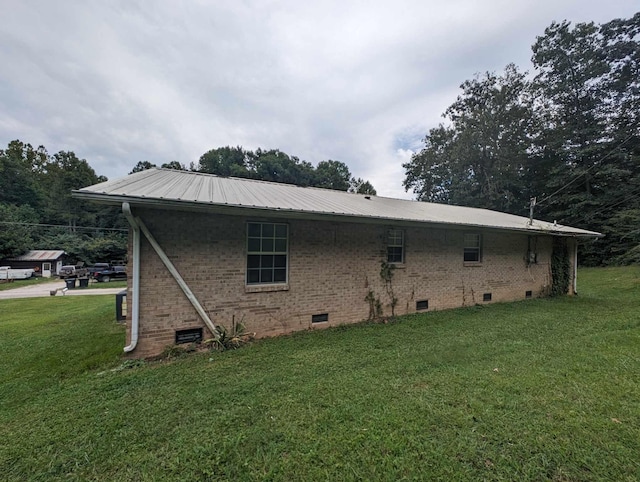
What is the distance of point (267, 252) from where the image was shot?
18.8 ft

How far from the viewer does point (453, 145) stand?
92.0 feet

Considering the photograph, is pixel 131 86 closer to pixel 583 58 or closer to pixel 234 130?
pixel 234 130

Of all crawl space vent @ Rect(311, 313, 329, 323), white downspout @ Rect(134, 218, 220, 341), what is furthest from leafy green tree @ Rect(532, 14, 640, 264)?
white downspout @ Rect(134, 218, 220, 341)

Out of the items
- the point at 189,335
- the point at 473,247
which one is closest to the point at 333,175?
the point at 473,247

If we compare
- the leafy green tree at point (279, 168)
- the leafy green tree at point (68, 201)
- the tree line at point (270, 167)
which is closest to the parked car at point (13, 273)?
the leafy green tree at point (68, 201)

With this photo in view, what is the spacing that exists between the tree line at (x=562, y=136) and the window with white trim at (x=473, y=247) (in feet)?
42.4

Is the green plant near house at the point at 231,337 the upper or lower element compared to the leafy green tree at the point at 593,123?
lower

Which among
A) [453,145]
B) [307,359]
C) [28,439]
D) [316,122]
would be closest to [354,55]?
[316,122]

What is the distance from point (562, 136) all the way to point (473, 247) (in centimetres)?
2133

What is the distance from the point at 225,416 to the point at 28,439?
6.08ft

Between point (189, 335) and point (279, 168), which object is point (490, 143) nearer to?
point (279, 168)

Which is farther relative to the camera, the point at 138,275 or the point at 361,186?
the point at 361,186

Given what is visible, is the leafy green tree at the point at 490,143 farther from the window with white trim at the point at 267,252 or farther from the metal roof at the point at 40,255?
the metal roof at the point at 40,255

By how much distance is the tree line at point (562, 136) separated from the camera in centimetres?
1903
